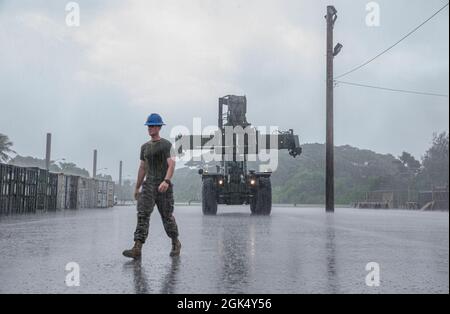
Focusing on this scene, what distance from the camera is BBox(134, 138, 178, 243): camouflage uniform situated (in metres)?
6.52

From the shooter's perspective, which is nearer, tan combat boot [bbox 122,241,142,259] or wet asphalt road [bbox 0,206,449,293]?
wet asphalt road [bbox 0,206,449,293]

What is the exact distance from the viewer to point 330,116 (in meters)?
25.4

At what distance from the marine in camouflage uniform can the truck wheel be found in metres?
13.0

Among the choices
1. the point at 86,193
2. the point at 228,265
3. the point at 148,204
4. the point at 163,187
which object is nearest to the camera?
the point at 228,265

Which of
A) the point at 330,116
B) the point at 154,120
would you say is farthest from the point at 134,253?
the point at 330,116

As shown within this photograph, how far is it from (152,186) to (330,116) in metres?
20.0

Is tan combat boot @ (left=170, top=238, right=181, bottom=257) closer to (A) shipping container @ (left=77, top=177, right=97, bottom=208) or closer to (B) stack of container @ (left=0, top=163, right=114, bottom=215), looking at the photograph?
(B) stack of container @ (left=0, top=163, right=114, bottom=215)

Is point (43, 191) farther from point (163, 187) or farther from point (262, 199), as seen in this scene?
point (163, 187)

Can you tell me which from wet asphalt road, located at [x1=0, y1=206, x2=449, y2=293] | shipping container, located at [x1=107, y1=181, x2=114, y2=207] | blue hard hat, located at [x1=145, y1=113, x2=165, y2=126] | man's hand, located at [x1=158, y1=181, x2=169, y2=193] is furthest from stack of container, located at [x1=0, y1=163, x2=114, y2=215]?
man's hand, located at [x1=158, y1=181, x2=169, y2=193]

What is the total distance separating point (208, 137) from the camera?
21.2 meters
